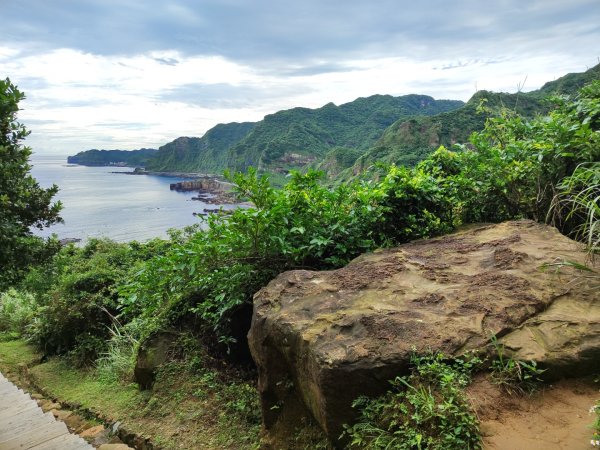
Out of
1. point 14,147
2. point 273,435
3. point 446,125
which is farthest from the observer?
point 446,125

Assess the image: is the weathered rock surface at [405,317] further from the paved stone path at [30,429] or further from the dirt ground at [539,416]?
the paved stone path at [30,429]

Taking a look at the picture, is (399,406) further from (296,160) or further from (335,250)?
(296,160)

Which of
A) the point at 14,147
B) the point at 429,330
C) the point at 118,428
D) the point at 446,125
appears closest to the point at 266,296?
the point at 429,330

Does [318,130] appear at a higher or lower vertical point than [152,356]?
higher

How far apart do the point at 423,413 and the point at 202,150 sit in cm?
13292

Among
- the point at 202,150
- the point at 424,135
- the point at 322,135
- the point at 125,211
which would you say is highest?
the point at 202,150

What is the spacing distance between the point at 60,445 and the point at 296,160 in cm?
7260

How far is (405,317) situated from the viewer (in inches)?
108

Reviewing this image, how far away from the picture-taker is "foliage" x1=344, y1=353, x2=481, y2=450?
1978mm

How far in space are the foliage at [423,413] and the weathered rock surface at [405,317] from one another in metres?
0.09

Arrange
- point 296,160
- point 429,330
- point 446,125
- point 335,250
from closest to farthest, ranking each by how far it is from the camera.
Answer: point 429,330 < point 335,250 < point 446,125 < point 296,160

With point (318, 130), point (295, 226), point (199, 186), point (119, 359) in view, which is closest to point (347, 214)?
point (295, 226)

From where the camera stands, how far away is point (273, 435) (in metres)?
3.20

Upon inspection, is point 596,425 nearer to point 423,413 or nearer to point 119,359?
point 423,413
